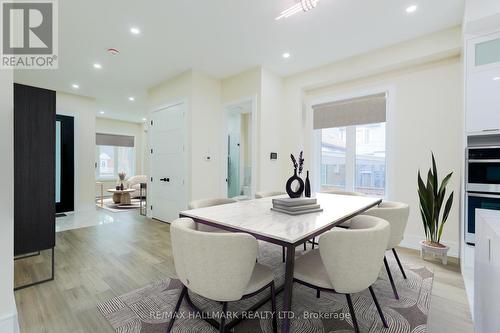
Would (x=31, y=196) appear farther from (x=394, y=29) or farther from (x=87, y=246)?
(x=394, y=29)

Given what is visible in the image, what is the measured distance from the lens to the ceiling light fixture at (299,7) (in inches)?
86.8

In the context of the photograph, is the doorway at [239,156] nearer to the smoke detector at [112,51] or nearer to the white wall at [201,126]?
the white wall at [201,126]

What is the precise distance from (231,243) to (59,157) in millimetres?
5767

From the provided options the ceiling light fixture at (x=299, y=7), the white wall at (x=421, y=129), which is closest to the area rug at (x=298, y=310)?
the white wall at (x=421, y=129)

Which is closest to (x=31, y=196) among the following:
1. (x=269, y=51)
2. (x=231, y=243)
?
(x=231, y=243)

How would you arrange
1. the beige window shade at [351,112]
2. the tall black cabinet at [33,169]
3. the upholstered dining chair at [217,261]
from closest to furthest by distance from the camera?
the upholstered dining chair at [217,261], the tall black cabinet at [33,169], the beige window shade at [351,112]

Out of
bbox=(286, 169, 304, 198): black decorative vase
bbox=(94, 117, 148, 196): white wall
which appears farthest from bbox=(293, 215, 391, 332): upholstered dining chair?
bbox=(94, 117, 148, 196): white wall

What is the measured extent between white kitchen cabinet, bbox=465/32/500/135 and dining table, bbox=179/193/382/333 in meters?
1.43

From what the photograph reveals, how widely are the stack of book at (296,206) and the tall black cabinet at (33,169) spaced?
218 centimetres

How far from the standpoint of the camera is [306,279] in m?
1.43

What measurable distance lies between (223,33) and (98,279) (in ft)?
10.1

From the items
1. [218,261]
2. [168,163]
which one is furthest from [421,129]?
[168,163]

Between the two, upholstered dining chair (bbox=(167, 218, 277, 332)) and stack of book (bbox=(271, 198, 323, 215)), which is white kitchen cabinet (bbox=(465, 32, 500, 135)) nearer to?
stack of book (bbox=(271, 198, 323, 215))

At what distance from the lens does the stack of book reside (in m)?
1.77
